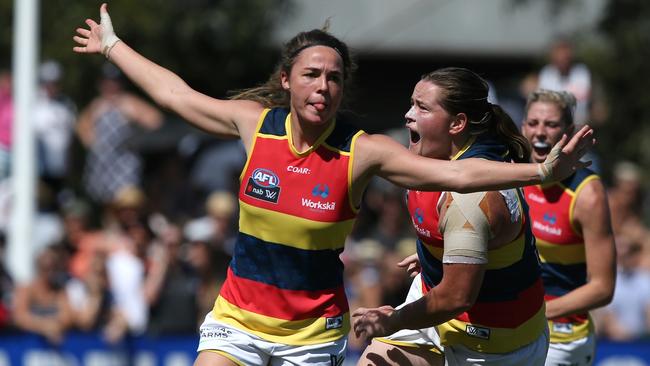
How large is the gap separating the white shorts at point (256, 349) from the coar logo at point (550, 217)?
1.62 meters

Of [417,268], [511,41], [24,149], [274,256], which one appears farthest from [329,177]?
[511,41]

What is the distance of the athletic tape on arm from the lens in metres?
5.59

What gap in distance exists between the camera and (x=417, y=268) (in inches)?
256

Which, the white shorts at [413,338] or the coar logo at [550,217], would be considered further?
the coar logo at [550,217]

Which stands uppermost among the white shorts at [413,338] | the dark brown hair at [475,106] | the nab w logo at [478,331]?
the dark brown hair at [475,106]

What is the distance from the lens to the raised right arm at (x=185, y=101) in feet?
19.7

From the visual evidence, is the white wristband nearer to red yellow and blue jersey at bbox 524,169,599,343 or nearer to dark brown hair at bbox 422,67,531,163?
dark brown hair at bbox 422,67,531,163

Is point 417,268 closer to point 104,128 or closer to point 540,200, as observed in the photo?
point 540,200

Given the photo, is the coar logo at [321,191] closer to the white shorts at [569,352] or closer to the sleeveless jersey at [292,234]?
the sleeveless jersey at [292,234]

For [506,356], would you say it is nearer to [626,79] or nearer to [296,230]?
[296,230]

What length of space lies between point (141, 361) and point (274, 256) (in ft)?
18.3

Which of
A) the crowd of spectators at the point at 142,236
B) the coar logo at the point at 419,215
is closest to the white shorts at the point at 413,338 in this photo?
the coar logo at the point at 419,215

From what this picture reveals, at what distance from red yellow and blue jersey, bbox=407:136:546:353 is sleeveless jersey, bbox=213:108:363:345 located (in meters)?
0.37

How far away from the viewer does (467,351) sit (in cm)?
608
